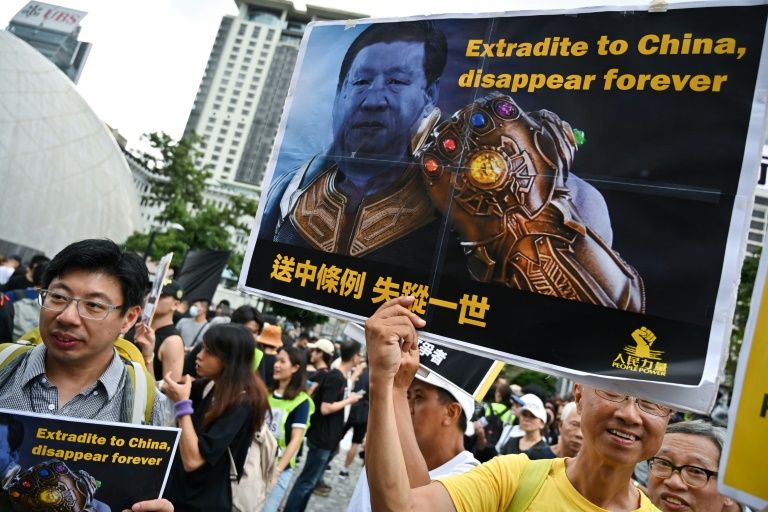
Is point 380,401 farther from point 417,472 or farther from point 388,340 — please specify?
point 417,472

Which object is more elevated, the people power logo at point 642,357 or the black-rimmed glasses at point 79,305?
the people power logo at point 642,357

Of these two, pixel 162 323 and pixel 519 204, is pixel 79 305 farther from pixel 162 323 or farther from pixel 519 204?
pixel 162 323

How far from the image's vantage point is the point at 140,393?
232cm

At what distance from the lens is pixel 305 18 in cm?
12438

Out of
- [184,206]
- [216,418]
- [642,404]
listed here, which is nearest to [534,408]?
[216,418]

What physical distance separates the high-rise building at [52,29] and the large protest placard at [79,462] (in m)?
91.5

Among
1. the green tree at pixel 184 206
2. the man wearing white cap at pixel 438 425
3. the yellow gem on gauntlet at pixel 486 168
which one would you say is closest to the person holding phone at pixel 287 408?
the man wearing white cap at pixel 438 425

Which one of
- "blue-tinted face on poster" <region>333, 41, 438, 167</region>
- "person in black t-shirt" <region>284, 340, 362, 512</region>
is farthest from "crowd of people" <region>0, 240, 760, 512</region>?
"person in black t-shirt" <region>284, 340, 362, 512</region>

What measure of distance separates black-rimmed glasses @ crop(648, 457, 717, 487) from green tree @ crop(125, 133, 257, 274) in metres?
31.5

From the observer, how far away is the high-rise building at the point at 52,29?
80688 millimetres

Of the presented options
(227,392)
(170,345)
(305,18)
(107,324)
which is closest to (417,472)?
(107,324)

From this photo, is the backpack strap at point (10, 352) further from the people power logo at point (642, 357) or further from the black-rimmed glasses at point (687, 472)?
the black-rimmed glasses at point (687, 472)

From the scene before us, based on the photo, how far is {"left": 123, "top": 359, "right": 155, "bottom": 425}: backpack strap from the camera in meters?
2.26

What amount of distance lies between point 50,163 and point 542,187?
42648 millimetres
